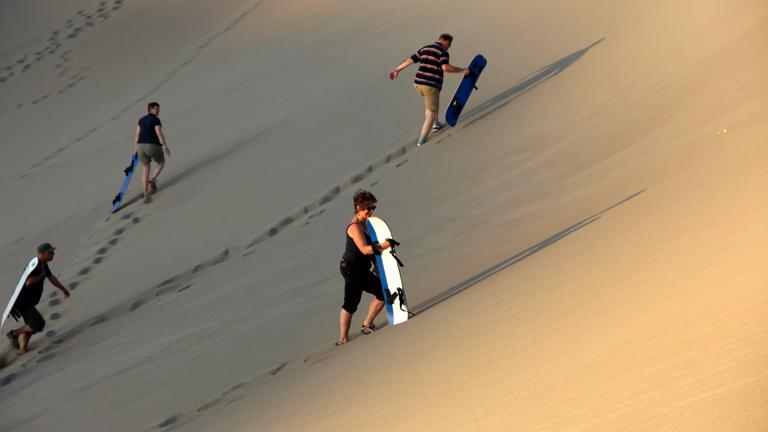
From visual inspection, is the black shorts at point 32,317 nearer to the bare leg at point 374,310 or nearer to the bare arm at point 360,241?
the bare leg at point 374,310

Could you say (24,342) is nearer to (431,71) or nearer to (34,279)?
(34,279)

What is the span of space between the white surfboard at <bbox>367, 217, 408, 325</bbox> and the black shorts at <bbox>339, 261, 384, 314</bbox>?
0.09 metres

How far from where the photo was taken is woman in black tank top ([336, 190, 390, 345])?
25.1 feet

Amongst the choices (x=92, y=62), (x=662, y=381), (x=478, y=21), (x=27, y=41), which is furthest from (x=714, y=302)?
(x=27, y=41)

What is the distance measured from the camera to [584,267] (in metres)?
6.77

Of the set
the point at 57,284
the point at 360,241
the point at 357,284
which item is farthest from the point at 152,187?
the point at 360,241

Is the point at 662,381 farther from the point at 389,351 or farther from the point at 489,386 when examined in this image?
the point at 389,351

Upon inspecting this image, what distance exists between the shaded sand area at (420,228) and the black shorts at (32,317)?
0.67 feet

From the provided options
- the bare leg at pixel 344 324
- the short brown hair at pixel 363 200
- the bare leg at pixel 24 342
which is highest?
the bare leg at pixel 24 342

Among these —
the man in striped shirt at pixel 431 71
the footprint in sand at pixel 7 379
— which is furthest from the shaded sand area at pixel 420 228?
the man in striped shirt at pixel 431 71

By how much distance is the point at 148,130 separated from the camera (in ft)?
45.9

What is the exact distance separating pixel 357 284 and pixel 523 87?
616 cm

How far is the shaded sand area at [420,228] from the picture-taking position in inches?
213

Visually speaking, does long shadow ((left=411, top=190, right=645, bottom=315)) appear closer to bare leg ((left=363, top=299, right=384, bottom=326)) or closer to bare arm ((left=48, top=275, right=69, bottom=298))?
bare leg ((left=363, top=299, right=384, bottom=326))
